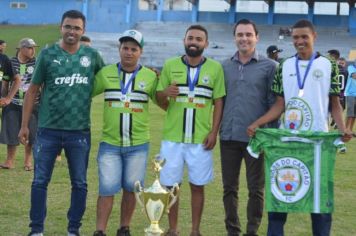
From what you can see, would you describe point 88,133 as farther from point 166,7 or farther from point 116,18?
point 166,7

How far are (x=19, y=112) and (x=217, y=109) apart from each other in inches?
182

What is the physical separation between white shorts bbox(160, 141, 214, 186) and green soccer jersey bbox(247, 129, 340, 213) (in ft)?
2.13

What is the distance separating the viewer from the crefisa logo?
5492mm

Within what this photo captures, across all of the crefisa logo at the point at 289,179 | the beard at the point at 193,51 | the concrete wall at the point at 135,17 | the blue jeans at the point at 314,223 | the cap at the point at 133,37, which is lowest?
the blue jeans at the point at 314,223

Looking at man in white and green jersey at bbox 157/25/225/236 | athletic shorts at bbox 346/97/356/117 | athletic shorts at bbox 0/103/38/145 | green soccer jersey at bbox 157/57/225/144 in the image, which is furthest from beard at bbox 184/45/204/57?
athletic shorts at bbox 346/97/356/117

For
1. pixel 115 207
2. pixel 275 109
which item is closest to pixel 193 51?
pixel 275 109

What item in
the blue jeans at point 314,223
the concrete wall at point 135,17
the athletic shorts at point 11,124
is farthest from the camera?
the concrete wall at point 135,17

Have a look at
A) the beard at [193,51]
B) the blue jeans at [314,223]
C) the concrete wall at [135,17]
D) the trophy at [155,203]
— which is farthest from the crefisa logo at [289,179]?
the concrete wall at [135,17]

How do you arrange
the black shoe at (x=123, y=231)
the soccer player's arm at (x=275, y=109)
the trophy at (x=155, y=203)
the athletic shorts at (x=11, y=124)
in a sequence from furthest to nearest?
1. the athletic shorts at (x=11, y=124)
2. the black shoe at (x=123, y=231)
3. the soccer player's arm at (x=275, y=109)
4. the trophy at (x=155, y=203)

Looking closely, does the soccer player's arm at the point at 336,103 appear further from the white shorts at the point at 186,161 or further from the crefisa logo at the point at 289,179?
the white shorts at the point at 186,161

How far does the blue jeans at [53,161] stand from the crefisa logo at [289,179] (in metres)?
1.70

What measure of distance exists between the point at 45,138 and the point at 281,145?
205 centimetres

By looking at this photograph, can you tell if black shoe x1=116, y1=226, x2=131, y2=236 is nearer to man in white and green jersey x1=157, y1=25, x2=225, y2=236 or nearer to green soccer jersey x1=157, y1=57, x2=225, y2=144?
man in white and green jersey x1=157, y1=25, x2=225, y2=236

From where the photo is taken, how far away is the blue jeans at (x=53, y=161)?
231 inches
